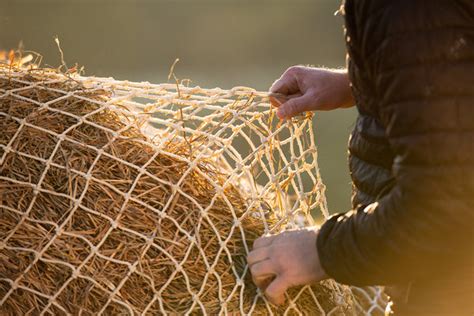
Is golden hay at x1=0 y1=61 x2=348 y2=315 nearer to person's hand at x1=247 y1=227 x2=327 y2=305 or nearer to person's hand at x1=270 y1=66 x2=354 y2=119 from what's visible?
person's hand at x1=247 y1=227 x2=327 y2=305

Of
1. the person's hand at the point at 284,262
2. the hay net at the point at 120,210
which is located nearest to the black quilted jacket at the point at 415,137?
the person's hand at the point at 284,262

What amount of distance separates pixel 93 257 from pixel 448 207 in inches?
33.3

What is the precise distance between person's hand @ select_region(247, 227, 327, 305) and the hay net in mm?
98

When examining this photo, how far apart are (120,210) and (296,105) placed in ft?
1.75

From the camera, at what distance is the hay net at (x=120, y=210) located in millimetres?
1860

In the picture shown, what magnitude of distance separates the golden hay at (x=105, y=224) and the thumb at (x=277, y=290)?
8 centimetres

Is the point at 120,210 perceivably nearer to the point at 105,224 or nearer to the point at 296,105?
the point at 105,224

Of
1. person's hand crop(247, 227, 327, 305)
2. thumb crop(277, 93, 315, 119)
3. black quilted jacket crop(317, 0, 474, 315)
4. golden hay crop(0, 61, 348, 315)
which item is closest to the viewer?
black quilted jacket crop(317, 0, 474, 315)

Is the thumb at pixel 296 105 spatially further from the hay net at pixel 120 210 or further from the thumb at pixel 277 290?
the thumb at pixel 277 290

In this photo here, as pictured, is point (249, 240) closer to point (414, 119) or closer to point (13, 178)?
point (13, 178)

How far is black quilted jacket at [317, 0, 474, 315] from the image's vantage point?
4.53 feet

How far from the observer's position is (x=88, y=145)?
198cm

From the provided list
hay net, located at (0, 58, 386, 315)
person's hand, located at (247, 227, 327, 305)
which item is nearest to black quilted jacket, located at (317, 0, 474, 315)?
person's hand, located at (247, 227, 327, 305)

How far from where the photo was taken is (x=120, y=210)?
192 centimetres
